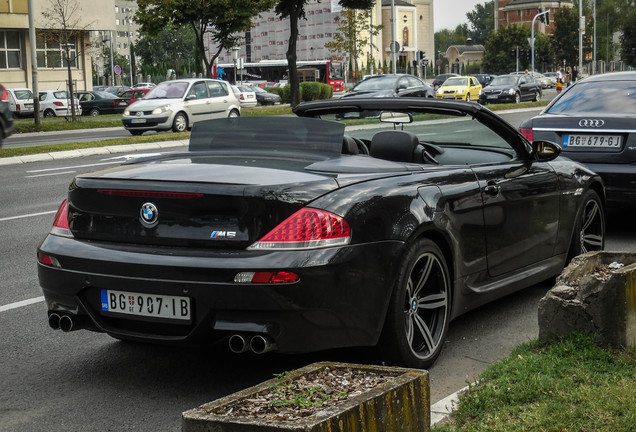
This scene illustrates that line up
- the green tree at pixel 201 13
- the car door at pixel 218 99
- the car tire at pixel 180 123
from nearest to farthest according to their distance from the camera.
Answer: the car tire at pixel 180 123, the car door at pixel 218 99, the green tree at pixel 201 13

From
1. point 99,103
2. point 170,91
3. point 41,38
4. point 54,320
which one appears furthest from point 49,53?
point 54,320

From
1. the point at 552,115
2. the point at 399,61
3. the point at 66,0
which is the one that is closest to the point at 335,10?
the point at 399,61

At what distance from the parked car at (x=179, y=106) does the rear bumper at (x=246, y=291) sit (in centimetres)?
2353

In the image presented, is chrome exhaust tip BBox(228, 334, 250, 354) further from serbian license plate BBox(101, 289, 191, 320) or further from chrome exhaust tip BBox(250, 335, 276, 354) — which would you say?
serbian license plate BBox(101, 289, 191, 320)

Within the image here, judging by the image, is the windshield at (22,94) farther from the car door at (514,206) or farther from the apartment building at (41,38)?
the car door at (514,206)

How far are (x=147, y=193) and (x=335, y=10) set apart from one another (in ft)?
396

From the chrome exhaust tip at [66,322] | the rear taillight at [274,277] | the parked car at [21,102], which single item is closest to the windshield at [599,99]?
the rear taillight at [274,277]

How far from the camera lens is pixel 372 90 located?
3288 cm

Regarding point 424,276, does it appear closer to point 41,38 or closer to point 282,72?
point 41,38

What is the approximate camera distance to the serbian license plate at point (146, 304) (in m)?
4.23

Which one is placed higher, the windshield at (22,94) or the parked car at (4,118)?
the windshield at (22,94)

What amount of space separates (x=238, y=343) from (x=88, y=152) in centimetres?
1777

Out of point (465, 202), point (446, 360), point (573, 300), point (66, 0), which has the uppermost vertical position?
point (66, 0)

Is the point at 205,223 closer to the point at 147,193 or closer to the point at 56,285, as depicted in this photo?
the point at 147,193
